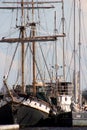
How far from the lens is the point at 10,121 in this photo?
377 feet

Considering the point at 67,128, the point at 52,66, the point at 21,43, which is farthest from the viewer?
the point at 52,66

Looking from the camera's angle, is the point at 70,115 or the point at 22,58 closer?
the point at 70,115

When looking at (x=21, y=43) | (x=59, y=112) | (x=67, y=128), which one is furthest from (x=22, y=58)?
(x=67, y=128)

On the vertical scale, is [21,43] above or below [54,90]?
above

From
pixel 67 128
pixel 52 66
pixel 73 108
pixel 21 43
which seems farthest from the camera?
pixel 52 66

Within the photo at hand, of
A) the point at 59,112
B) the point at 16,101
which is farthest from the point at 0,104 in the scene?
the point at 59,112

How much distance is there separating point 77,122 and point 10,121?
32.3ft

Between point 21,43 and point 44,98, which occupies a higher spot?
point 21,43

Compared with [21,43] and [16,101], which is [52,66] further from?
[16,101]

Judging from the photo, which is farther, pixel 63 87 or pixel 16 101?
pixel 63 87

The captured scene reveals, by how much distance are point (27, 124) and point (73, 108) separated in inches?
354

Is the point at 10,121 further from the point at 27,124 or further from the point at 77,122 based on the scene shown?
the point at 77,122

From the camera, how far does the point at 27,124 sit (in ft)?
379

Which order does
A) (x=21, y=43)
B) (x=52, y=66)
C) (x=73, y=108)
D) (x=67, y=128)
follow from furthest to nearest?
(x=52, y=66) < (x=21, y=43) < (x=73, y=108) < (x=67, y=128)
